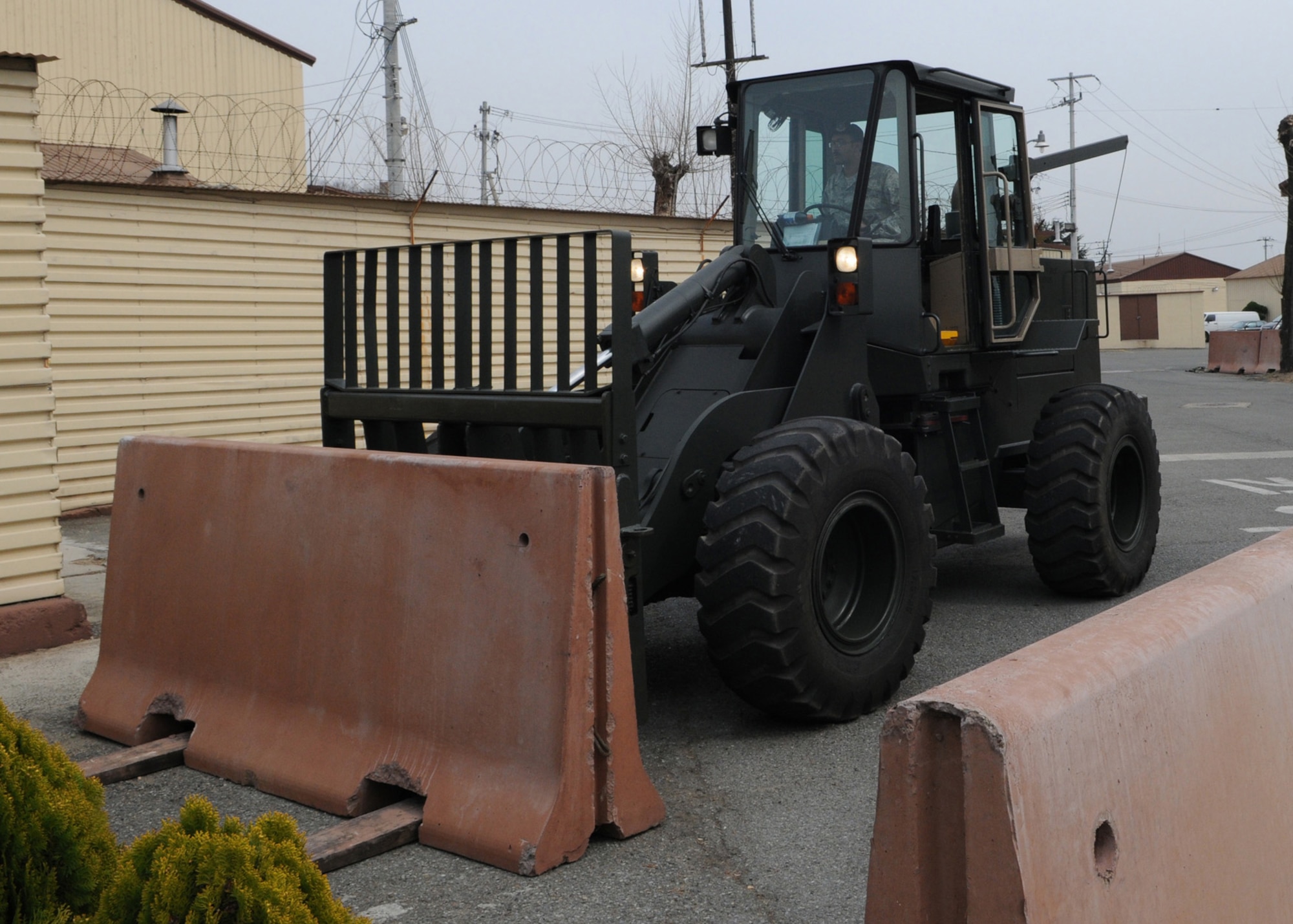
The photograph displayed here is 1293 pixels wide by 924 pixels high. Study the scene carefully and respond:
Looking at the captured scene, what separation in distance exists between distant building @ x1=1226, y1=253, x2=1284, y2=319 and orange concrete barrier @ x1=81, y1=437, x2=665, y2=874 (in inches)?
3175

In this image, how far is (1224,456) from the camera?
14.3 metres

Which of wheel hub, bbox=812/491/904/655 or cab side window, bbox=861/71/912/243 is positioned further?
cab side window, bbox=861/71/912/243

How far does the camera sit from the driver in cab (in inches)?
260

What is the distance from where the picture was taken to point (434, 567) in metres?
4.18

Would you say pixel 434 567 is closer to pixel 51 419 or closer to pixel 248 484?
pixel 248 484

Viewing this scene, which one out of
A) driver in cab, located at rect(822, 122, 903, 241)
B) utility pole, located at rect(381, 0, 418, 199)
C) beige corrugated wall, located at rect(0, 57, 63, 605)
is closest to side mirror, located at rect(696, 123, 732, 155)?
driver in cab, located at rect(822, 122, 903, 241)

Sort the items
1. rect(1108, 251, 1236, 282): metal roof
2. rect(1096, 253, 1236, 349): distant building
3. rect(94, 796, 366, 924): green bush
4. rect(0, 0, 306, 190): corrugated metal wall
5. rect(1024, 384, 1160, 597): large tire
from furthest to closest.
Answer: rect(1108, 251, 1236, 282): metal roof, rect(1096, 253, 1236, 349): distant building, rect(0, 0, 306, 190): corrugated metal wall, rect(1024, 384, 1160, 597): large tire, rect(94, 796, 366, 924): green bush

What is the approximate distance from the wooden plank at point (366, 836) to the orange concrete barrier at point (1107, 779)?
6.57ft

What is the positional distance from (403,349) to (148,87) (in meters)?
17.3

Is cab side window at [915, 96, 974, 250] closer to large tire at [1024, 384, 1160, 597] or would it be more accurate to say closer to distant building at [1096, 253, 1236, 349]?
large tire at [1024, 384, 1160, 597]

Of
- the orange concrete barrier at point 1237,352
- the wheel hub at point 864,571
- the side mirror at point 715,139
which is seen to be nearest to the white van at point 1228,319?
the orange concrete barrier at point 1237,352

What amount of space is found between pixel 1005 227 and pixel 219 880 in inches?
247

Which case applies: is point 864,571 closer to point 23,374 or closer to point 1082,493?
point 1082,493

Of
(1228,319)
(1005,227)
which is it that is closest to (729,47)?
(1005,227)
